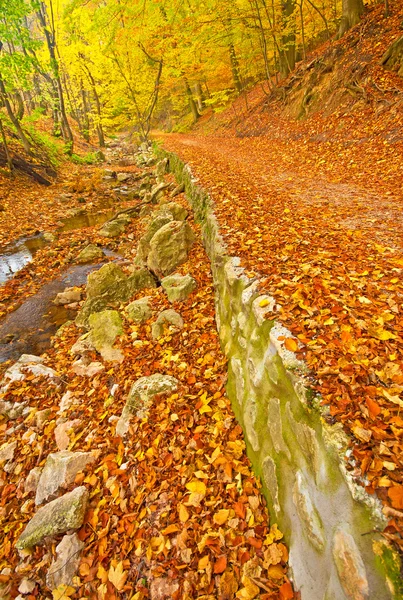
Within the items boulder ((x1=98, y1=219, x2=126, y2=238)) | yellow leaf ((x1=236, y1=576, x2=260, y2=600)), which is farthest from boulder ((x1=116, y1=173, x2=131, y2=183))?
yellow leaf ((x1=236, y1=576, x2=260, y2=600))

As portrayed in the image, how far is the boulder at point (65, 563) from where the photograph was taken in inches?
96.3

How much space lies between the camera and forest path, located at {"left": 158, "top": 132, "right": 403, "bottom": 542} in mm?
1596

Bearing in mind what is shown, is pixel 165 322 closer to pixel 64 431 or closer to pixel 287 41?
pixel 64 431

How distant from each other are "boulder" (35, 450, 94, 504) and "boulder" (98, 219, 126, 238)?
8.18 metres

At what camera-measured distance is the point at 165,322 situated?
182 inches

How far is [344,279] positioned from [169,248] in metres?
3.97

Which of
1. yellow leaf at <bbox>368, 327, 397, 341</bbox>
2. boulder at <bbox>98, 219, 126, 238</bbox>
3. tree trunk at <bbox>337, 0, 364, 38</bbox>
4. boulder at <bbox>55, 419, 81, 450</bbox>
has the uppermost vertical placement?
tree trunk at <bbox>337, 0, 364, 38</bbox>

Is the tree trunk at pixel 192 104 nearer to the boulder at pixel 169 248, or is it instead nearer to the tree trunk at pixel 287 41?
the tree trunk at pixel 287 41

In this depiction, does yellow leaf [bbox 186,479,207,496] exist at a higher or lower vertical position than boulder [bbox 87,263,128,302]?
lower

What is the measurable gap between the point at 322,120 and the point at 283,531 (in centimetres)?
1264

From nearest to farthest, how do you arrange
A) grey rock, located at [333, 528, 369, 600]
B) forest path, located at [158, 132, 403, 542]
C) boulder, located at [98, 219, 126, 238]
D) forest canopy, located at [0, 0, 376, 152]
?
grey rock, located at [333, 528, 369, 600], forest path, located at [158, 132, 403, 542], forest canopy, located at [0, 0, 376, 152], boulder, located at [98, 219, 126, 238]

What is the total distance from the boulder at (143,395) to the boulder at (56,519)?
2.34 feet

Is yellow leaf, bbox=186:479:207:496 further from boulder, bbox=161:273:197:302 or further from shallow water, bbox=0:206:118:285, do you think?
shallow water, bbox=0:206:118:285

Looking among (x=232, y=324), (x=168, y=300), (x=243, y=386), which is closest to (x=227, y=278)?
(x=232, y=324)
